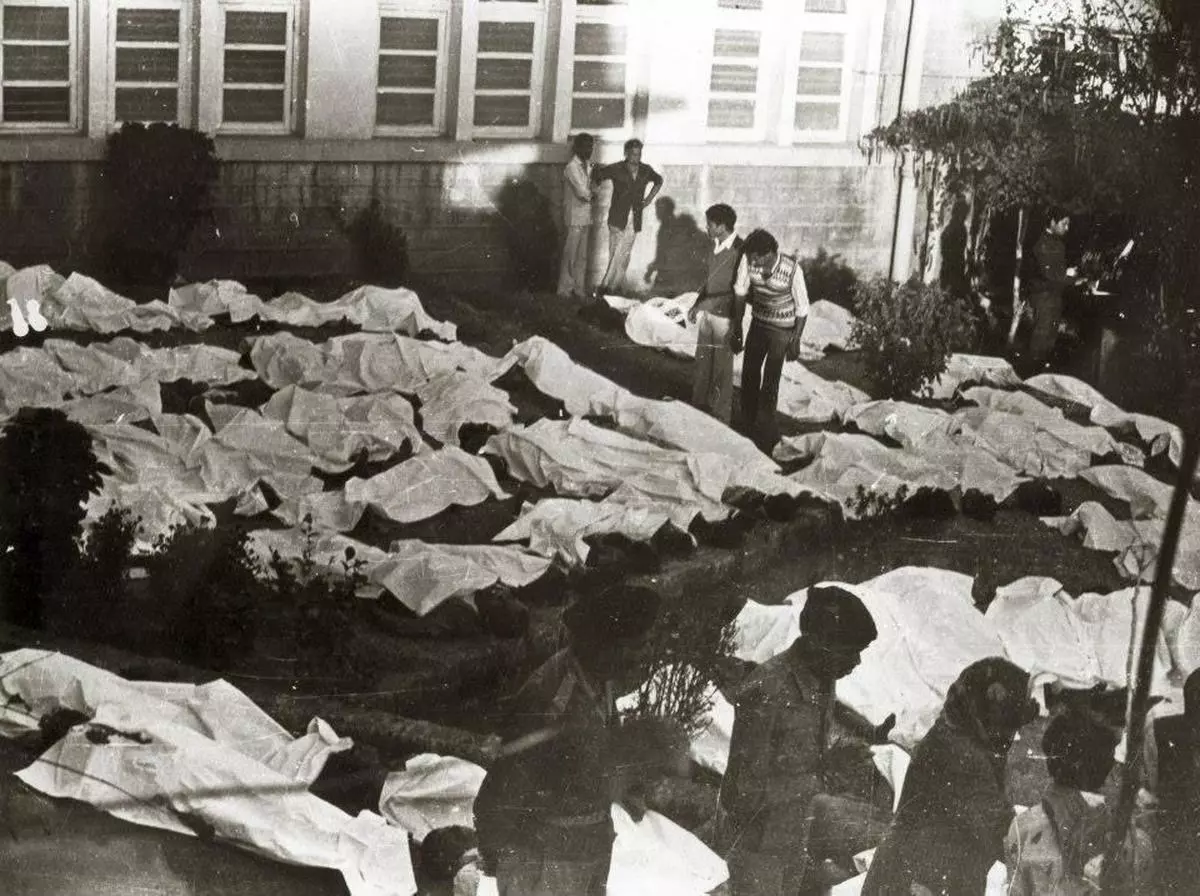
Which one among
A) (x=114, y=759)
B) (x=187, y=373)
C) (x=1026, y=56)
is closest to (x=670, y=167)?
(x=1026, y=56)

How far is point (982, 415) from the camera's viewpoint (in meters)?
9.55

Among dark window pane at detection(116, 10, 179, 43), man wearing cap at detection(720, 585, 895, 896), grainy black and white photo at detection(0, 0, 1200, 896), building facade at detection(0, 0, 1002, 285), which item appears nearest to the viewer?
man wearing cap at detection(720, 585, 895, 896)

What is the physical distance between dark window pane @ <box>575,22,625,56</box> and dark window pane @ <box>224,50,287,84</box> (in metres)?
1.81

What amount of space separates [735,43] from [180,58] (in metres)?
3.54

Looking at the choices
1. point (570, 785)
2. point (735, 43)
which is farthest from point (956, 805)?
point (735, 43)

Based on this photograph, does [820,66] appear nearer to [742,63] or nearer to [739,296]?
[742,63]

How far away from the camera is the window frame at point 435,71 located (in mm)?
9797

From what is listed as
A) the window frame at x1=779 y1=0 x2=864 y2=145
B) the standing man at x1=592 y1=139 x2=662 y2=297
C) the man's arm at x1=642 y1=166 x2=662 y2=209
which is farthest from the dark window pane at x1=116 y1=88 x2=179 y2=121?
the window frame at x1=779 y1=0 x2=864 y2=145

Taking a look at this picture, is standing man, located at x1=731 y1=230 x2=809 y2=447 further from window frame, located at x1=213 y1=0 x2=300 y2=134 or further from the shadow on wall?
window frame, located at x1=213 y1=0 x2=300 y2=134

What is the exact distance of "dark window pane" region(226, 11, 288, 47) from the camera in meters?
9.13

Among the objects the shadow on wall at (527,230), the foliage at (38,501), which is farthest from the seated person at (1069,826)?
the shadow on wall at (527,230)

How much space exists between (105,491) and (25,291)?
2.16 m

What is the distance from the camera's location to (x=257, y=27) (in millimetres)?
9180

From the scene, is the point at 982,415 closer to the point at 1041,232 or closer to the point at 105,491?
the point at 1041,232
